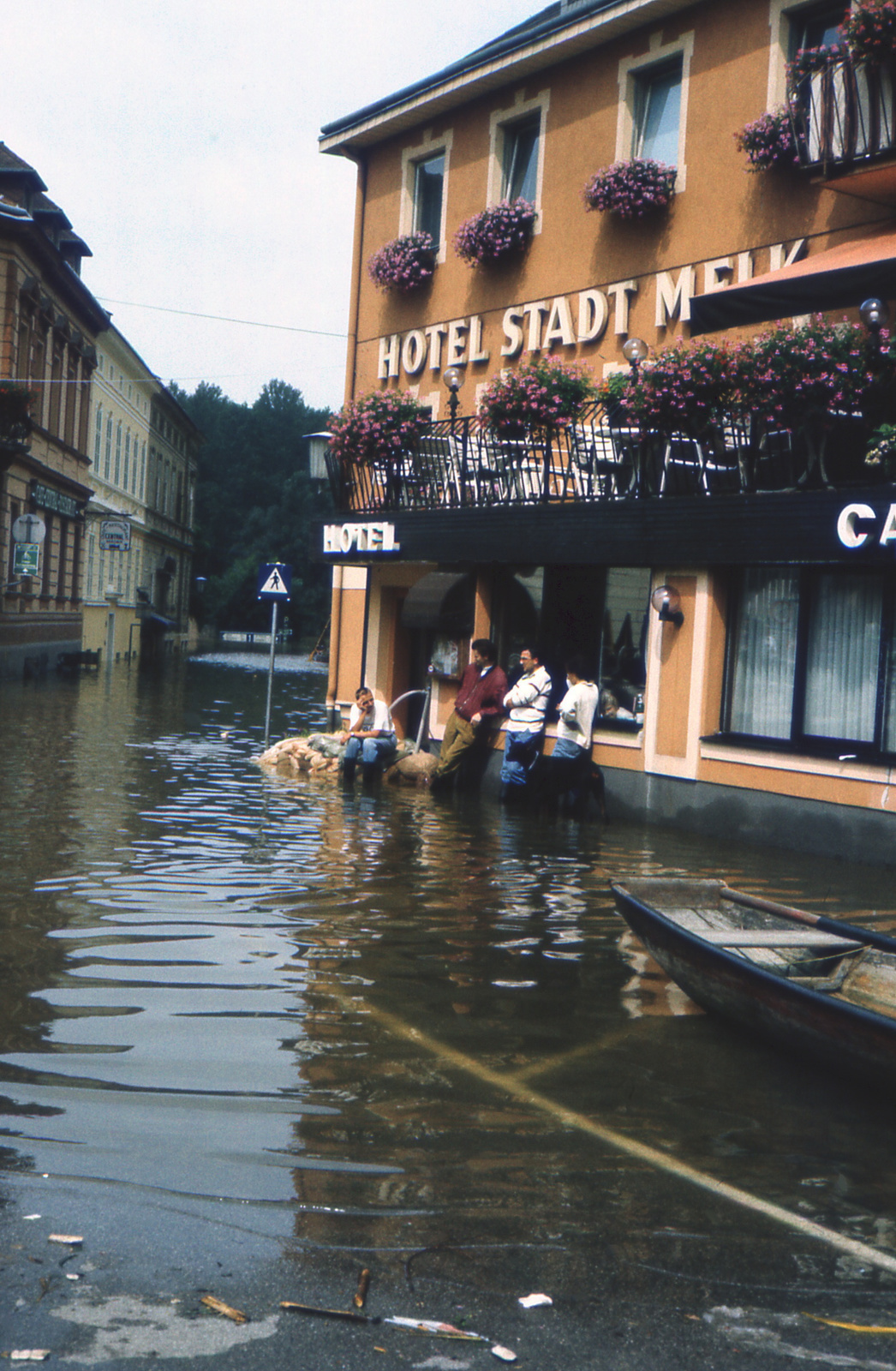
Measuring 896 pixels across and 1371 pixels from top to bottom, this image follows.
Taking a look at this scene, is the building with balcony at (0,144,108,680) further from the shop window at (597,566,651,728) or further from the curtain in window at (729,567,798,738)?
the curtain in window at (729,567,798,738)

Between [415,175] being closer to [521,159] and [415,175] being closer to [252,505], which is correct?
[521,159]

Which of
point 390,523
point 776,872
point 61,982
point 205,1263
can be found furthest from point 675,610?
point 205,1263

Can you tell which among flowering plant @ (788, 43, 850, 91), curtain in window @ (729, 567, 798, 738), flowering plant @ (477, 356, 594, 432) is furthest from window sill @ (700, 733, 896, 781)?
flowering plant @ (788, 43, 850, 91)

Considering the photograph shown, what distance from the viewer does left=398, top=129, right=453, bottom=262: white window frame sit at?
67.9ft

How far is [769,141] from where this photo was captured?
14.9 meters

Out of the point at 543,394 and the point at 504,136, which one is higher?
the point at 504,136

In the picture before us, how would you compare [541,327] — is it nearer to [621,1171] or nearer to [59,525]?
[621,1171]

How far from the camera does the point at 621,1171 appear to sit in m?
4.89

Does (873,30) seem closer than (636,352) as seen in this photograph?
Yes

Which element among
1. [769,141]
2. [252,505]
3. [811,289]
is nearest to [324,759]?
[811,289]

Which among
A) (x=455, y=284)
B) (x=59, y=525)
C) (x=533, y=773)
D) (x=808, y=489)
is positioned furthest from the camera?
Answer: (x=59, y=525)

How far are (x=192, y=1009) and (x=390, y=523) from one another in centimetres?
1239

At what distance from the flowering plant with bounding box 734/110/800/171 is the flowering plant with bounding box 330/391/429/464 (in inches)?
206

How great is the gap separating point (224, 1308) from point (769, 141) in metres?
14.0
